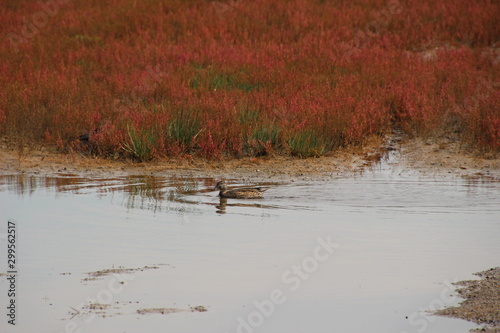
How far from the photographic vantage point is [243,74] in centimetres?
1597

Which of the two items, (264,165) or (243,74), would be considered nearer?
(264,165)

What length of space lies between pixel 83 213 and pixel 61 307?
3.36 meters

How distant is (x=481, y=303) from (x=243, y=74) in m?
10.9

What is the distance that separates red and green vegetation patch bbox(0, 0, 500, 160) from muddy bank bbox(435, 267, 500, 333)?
705cm

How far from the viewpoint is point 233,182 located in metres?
11.5

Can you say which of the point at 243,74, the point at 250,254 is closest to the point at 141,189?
the point at 250,254

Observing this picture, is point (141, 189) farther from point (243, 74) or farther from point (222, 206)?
point (243, 74)

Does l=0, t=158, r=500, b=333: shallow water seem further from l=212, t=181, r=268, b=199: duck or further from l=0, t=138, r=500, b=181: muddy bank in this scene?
l=0, t=138, r=500, b=181: muddy bank

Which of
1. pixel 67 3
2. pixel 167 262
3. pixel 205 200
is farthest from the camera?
pixel 67 3

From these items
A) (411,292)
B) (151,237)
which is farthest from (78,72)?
(411,292)

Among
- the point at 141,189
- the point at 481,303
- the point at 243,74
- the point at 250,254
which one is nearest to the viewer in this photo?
the point at 481,303

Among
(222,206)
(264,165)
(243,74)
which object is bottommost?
(222,206)

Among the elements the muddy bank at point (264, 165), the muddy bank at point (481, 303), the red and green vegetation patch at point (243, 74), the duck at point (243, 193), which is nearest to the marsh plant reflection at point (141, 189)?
the duck at point (243, 193)

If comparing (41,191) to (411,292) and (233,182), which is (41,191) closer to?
(233,182)
